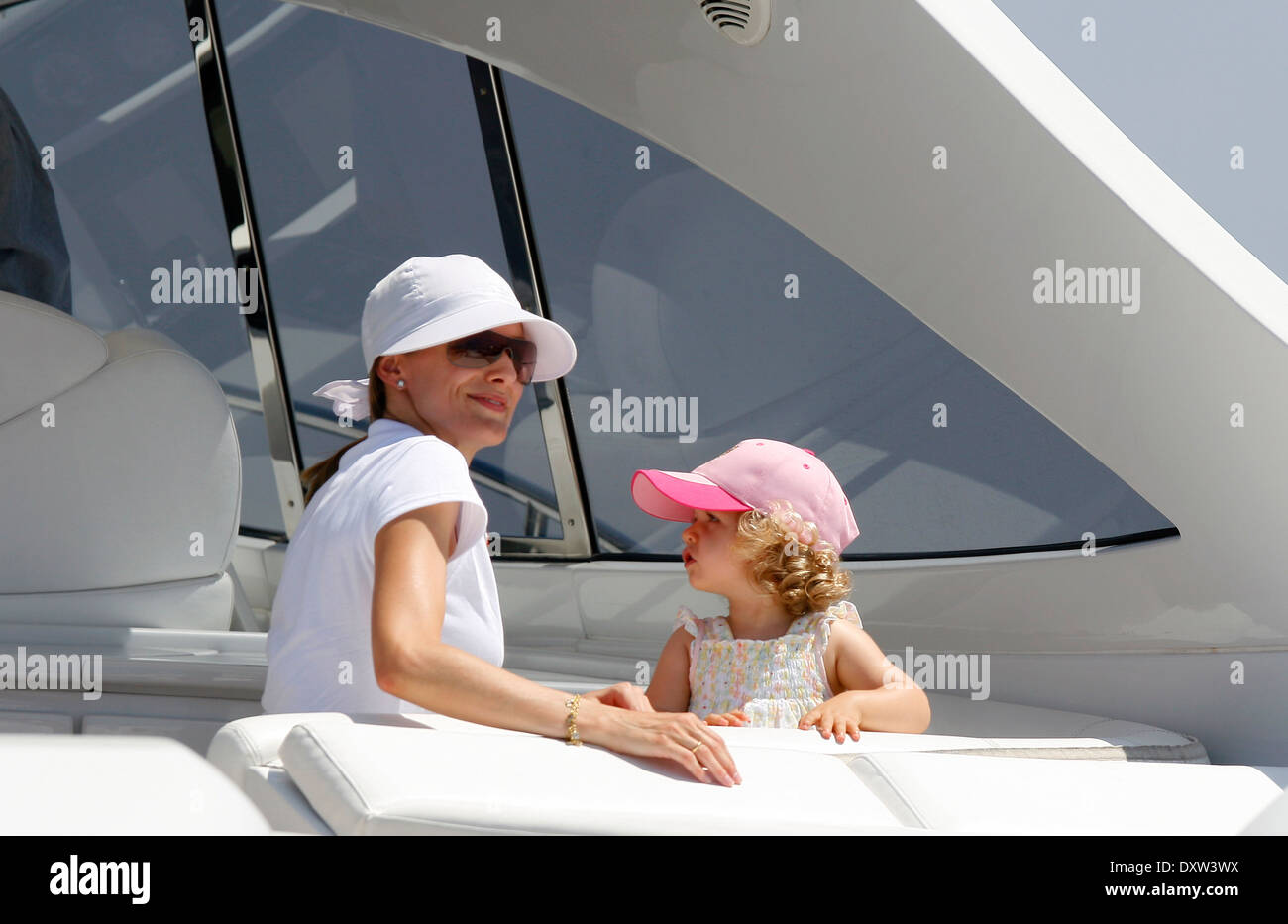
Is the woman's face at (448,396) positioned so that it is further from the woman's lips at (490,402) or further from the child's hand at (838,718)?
the child's hand at (838,718)

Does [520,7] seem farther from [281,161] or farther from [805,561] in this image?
[281,161]

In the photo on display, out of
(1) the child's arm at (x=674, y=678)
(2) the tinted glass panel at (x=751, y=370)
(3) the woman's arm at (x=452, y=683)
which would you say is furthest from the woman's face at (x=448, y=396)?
(2) the tinted glass panel at (x=751, y=370)

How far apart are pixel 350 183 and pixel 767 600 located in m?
2.98

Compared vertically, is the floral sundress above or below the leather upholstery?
below

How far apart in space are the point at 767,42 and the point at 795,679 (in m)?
1.13

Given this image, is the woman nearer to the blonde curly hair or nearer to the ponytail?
the ponytail

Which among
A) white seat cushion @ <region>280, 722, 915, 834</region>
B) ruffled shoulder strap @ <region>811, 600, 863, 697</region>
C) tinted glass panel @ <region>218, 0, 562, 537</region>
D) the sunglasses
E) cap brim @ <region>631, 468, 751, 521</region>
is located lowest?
white seat cushion @ <region>280, 722, 915, 834</region>

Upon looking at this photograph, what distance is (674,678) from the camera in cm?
229

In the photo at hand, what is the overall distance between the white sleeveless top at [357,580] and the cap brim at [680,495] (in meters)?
0.60

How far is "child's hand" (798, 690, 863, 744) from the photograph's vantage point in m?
1.81

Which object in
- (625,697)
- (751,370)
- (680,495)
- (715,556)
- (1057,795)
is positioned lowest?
(1057,795)

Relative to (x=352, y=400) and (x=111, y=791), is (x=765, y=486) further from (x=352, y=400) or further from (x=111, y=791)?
(x=111, y=791)

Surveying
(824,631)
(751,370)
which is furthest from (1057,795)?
(751,370)

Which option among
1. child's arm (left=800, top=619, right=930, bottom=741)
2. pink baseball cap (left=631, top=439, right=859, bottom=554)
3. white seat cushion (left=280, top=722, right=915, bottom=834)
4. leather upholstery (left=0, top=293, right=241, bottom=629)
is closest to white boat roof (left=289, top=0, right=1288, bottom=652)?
pink baseball cap (left=631, top=439, right=859, bottom=554)
